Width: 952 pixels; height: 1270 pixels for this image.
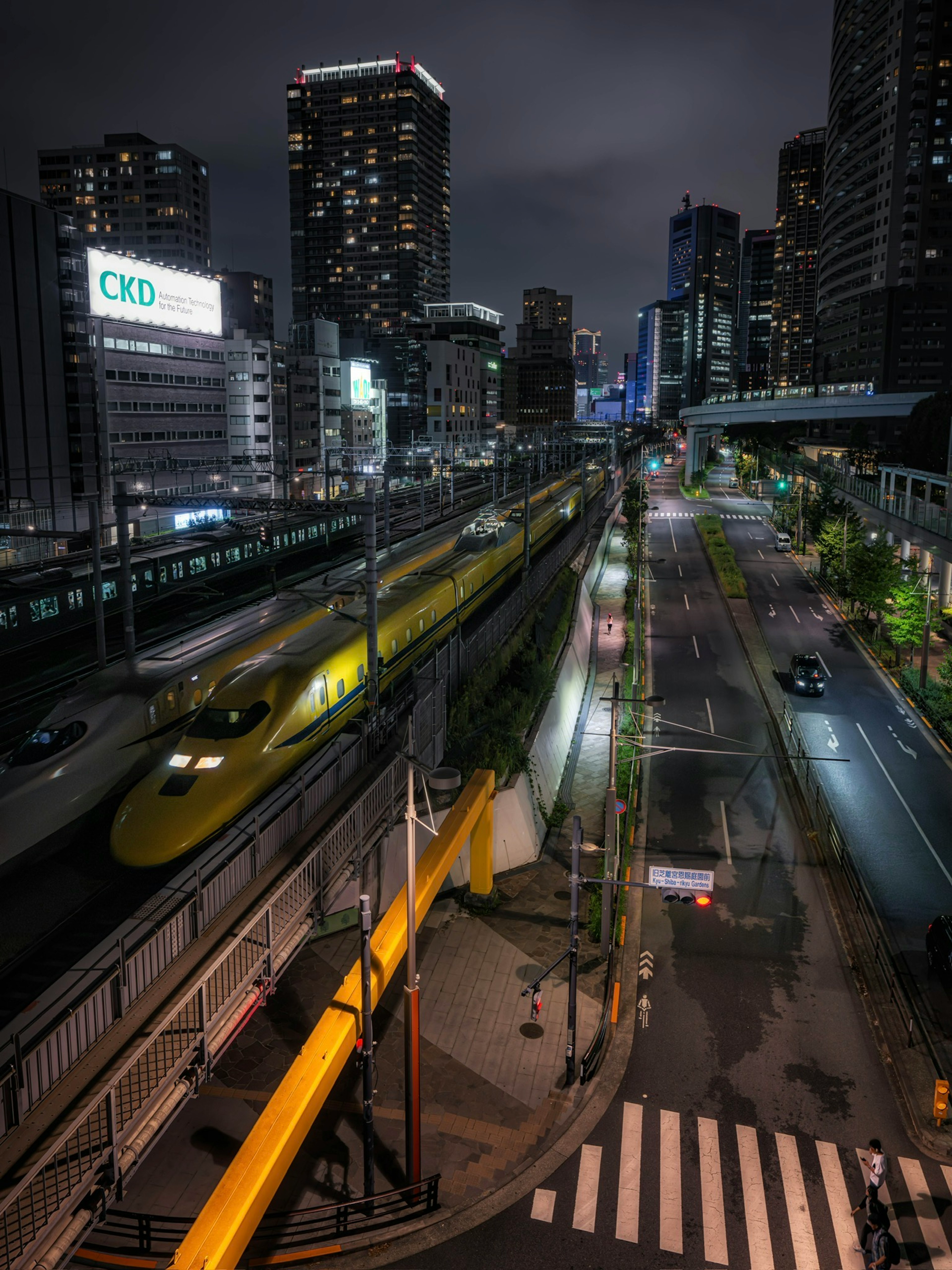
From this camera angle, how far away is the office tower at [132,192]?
158m

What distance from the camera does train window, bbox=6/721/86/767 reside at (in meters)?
17.1

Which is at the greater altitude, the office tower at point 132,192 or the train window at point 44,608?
the office tower at point 132,192

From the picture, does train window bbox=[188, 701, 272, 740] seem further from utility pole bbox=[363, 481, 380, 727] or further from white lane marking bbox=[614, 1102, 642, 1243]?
white lane marking bbox=[614, 1102, 642, 1243]

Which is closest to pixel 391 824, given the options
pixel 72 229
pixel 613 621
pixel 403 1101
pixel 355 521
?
pixel 403 1101

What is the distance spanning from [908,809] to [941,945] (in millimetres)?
9452

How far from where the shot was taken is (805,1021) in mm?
19156

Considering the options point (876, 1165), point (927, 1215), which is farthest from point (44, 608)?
point (927, 1215)

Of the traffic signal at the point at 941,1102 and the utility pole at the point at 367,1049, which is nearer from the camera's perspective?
the utility pole at the point at 367,1049

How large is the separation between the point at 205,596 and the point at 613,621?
88.6 ft

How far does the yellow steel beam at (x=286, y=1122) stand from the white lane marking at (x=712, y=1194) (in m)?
6.51

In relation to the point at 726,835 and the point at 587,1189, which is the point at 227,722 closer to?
the point at 587,1189

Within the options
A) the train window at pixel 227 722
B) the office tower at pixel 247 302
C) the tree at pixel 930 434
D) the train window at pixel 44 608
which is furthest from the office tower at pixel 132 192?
the train window at pixel 227 722

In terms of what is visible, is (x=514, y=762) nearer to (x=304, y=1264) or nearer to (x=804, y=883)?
(x=804, y=883)

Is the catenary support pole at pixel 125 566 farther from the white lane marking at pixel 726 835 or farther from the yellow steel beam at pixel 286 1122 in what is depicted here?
the white lane marking at pixel 726 835
